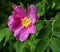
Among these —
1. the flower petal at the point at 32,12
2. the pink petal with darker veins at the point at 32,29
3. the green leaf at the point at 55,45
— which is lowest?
the green leaf at the point at 55,45

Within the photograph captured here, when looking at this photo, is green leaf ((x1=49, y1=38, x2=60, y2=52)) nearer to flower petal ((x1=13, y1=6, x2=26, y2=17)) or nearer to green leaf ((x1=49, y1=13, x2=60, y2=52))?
green leaf ((x1=49, y1=13, x2=60, y2=52))

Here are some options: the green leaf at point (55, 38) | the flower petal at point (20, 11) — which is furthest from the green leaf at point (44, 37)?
the flower petal at point (20, 11)

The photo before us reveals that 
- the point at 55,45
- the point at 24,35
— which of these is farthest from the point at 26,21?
the point at 55,45

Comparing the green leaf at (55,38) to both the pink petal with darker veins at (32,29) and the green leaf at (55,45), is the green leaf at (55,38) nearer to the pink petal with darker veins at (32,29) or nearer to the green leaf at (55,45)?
the green leaf at (55,45)

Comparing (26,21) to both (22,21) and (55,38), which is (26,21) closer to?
(22,21)

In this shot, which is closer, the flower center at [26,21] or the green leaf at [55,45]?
the green leaf at [55,45]

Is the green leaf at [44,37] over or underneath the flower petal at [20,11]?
underneath

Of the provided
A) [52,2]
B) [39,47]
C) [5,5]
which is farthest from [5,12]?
[39,47]

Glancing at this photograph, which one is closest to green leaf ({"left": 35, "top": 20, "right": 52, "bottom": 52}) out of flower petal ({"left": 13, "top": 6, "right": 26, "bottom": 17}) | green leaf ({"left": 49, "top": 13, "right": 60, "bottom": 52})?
green leaf ({"left": 49, "top": 13, "right": 60, "bottom": 52})
